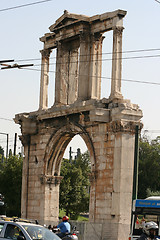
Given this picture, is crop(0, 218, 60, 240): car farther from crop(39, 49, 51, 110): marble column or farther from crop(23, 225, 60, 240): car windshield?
crop(39, 49, 51, 110): marble column

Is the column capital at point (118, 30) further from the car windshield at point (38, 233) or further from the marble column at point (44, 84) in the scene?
the car windshield at point (38, 233)

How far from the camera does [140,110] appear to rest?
96.4 ft

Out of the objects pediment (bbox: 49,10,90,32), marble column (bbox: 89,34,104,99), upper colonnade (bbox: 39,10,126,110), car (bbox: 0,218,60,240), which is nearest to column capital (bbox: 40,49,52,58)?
upper colonnade (bbox: 39,10,126,110)

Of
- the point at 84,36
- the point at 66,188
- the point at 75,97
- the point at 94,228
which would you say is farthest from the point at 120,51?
the point at 66,188

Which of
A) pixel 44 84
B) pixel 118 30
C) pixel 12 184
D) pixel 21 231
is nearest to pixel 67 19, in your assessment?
pixel 118 30

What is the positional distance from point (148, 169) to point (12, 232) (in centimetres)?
5468

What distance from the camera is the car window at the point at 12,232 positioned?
15664 millimetres

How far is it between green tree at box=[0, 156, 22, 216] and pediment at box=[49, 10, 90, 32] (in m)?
18.9

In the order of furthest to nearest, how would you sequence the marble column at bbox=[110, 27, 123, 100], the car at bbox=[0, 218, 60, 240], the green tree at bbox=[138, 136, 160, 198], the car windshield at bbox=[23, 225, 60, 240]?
the green tree at bbox=[138, 136, 160, 198] < the marble column at bbox=[110, 27, 123, 100] < the car windshield at bbox=[23, 225, 60, 240] < the car at bbox=[0, 218, 60, 240]

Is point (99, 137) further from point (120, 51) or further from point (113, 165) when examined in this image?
point (120, 51)

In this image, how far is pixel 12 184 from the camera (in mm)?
50562

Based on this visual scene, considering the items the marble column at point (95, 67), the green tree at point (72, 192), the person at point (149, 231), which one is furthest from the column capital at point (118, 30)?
the green tree at point (72, 192)

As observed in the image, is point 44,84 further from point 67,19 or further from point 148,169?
point 148,169

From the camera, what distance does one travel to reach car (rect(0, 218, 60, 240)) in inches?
615
